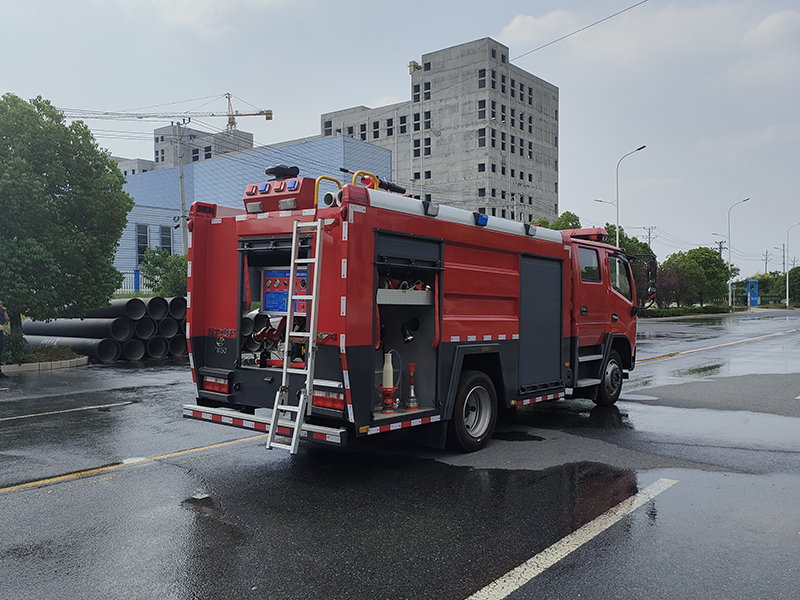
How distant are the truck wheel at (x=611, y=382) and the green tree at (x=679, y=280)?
4592 centimetres

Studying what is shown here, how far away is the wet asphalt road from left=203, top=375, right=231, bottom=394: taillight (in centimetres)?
74

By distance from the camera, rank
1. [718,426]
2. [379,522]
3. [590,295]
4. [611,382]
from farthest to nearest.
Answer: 1. [611,382]
2. [590,295]
3. [718,426]
4. [379,522]

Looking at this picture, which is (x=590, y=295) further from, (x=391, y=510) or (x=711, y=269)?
(x=711, y=269)

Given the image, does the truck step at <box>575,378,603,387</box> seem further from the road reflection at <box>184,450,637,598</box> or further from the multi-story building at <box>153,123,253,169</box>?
the multi-story building at <box>153,123,253,169</box>

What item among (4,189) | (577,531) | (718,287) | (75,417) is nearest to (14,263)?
(4,189)

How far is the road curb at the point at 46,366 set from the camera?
15.2 m

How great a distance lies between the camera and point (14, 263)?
1522 cm

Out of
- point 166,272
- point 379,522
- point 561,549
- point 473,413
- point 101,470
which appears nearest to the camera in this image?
point 561,549

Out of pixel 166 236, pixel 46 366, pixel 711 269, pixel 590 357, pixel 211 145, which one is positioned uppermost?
pixel 211 145

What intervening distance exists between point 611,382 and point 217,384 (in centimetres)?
631

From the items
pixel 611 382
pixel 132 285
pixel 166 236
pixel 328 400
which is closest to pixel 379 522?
pixel 328 400

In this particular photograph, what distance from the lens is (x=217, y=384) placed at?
6.75 m

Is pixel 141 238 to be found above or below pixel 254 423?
above

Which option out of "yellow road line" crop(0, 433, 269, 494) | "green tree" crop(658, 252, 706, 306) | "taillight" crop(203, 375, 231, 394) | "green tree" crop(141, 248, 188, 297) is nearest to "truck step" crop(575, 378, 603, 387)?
"yellow road line" crop(0, 433, 269, 494)
